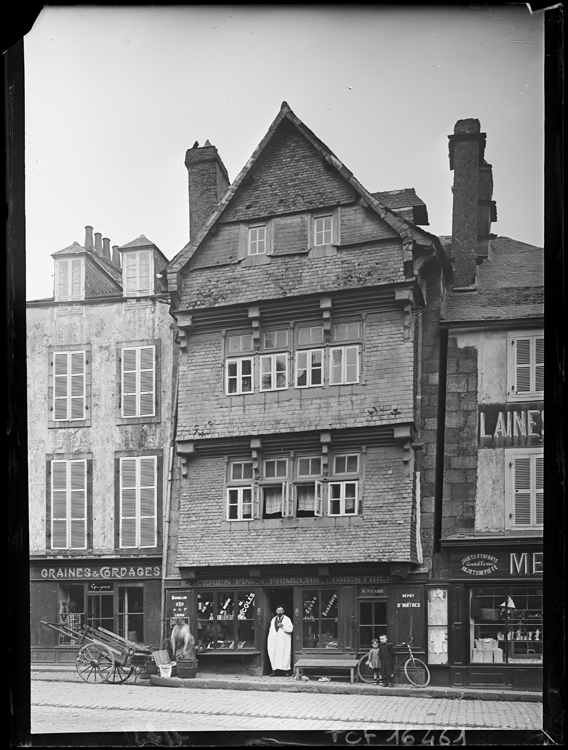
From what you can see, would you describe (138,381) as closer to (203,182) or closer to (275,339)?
(275,339)

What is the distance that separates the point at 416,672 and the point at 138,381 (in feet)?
12.4

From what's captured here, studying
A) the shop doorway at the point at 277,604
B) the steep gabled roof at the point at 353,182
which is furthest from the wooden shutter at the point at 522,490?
the shop doorway at the point at 277,604

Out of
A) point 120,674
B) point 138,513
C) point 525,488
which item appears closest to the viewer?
point 525,488

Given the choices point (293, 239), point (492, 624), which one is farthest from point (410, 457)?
point (293, 239)

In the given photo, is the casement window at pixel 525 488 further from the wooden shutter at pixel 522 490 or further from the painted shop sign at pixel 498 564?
the painted shop sign at pixel 498 564

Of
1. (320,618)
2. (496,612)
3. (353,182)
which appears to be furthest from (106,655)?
(353,182)

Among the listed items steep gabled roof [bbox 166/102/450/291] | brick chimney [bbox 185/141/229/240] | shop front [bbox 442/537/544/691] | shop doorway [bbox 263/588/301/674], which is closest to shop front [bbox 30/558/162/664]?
shop doorway [bbox 263/588/301/674]

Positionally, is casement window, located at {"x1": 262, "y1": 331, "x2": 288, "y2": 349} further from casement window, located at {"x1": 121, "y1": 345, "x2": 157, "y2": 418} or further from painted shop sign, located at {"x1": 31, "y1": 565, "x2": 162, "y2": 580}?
painted shop sign, located at {"x1": 31, "y1": 565, "x2": 162, "y2": 580}

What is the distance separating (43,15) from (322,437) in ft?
15.0

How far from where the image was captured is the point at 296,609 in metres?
10.0

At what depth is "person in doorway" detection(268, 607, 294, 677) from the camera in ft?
32.7

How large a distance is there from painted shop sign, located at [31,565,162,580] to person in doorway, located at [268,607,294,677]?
4.02ft

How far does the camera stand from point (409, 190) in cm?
983

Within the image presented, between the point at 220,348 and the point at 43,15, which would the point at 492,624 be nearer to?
the point at 220,348
